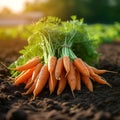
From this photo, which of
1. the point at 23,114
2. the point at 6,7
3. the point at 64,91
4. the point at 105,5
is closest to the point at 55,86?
the point at 64,91

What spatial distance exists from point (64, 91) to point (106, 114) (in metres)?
1.47

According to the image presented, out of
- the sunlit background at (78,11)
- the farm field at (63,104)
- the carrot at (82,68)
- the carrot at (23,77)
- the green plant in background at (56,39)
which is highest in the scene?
the sunlit background at (78,11)

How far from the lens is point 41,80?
210 inches

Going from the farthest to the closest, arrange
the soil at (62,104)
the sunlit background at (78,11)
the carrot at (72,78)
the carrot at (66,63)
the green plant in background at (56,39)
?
1. the sunlit background at (78,11)
2. the green plant in background at (56,39)
3. the carrot at (66,63)
4. the carrot at (72,78)
5. the soil at (62,104)

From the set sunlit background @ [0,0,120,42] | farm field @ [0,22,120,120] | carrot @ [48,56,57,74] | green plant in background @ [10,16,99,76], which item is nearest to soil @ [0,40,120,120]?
farm field @ [0,22,120,120]

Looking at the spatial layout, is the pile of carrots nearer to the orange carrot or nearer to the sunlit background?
the orange carrot

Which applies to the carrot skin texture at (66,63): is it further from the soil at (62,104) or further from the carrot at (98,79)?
the carrot at (98,79)

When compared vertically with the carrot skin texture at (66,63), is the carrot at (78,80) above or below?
below

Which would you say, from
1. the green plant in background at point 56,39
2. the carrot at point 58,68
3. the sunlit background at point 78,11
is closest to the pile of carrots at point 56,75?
the carrot at point 58,68

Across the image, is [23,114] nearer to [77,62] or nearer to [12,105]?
[12,105]

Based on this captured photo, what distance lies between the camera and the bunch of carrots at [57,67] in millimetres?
5316

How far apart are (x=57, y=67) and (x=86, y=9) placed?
33.5 metres

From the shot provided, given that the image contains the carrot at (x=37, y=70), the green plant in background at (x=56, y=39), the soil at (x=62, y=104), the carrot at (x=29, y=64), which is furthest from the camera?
the green plant in background at (x=56, y=39)

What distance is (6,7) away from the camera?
53281 mm
